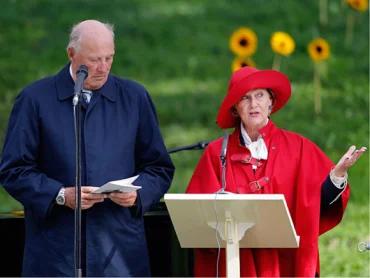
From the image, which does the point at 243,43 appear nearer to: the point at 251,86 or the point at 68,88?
the point at 251,86

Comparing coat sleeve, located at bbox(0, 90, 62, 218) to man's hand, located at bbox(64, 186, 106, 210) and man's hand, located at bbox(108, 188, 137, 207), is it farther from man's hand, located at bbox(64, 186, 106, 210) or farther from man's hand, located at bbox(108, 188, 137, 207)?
man's hand, located at bbox(108, 188, 137, 207)

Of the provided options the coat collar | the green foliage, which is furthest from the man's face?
the green foliage

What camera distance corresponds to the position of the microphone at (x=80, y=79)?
234 inches

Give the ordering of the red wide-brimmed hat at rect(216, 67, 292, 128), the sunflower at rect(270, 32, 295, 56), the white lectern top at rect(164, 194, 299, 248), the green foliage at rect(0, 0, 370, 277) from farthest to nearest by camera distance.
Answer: the green foliage at rect(0, 0, 370, 277)
the sunflower at rect(270, 32, 295, 56)
the red wide-brimmed hat at rect(216, 67, 292, 128)
the white lectern top at rect(164, 194, 299, 248)

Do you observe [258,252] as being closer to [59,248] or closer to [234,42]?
[59,248]

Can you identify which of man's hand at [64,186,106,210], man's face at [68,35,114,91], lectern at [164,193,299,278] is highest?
man's face at [68,35,114,91]

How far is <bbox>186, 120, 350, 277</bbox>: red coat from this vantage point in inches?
263

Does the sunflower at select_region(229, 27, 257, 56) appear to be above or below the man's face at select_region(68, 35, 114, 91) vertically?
above

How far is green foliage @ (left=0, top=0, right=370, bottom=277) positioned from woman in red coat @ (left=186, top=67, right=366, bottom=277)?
155 inches

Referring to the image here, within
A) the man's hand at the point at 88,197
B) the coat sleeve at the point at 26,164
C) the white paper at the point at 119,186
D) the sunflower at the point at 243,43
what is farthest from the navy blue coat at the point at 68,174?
the sunflower at the point at 243,43

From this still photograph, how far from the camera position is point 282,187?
6719 mm

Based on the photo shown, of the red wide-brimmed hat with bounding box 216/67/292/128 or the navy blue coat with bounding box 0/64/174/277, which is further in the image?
the red wide-brimmed hat with bounding box 216/67/292/128

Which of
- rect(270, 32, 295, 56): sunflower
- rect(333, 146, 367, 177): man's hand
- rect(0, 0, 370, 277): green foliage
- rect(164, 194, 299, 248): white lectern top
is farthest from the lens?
rect(0, 0, 370, 277): green foliage

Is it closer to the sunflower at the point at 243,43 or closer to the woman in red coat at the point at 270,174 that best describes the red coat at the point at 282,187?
the woman in red coat at the point at 270,174
